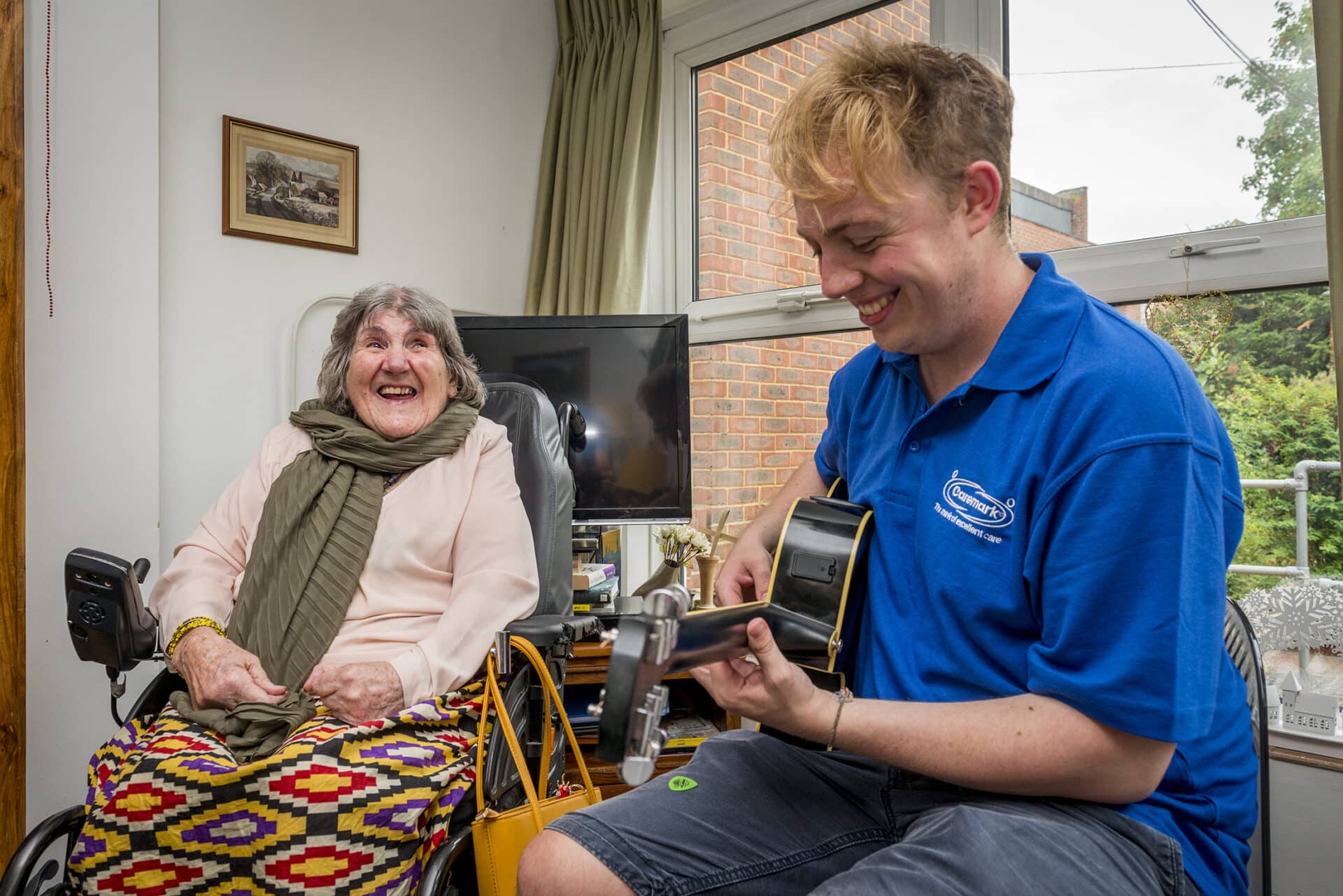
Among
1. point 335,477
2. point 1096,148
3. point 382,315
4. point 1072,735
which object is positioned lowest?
point 1072,735

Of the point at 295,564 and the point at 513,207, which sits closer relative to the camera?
the point at 295,564

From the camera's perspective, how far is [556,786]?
1421 mm

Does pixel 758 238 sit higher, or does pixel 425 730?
pixel 758 238

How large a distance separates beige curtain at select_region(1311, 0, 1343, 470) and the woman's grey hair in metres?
1.58

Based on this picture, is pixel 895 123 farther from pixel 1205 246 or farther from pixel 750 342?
pixel 750 342

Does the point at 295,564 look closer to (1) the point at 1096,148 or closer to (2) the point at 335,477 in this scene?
(2) the point at 335,477

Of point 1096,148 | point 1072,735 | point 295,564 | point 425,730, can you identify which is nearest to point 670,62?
point 1096,148

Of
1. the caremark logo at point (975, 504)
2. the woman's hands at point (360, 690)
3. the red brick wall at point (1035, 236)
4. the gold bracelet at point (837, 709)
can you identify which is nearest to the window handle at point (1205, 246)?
the red brick wall at point (1035, 236)

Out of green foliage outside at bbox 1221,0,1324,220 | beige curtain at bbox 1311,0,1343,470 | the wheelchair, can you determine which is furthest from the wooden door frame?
green foliage outside at bbox 1221,0,1324,220

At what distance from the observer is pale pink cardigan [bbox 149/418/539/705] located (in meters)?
1.51

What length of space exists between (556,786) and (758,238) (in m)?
2.01

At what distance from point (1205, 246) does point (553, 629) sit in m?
1.60

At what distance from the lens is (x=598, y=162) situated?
9.32 feet

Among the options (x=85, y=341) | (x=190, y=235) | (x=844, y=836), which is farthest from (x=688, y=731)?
(x=190, y=235)
